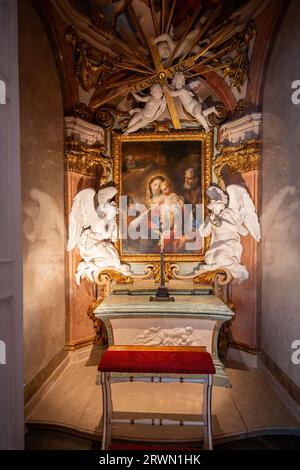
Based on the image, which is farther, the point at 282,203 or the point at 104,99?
the point at 104,99

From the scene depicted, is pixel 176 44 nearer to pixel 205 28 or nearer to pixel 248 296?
pixel 205 28

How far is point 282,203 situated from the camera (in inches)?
113

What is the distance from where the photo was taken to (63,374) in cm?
320

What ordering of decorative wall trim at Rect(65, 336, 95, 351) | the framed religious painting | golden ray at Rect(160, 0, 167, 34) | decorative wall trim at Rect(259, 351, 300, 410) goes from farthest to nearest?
the framed religious painting → decorative wall trim at Rect(65, 336, 95, 351) → golden ray at Rect(160, 0, 167, 34) → decorative wall trim at Rect(259, 351, 300, 410)

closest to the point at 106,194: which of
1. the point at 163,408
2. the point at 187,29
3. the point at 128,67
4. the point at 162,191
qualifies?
Result: the point at 162,191

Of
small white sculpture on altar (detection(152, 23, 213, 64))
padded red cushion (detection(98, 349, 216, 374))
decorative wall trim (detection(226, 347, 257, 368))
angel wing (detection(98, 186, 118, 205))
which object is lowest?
decorative wall trim (detection(226, 347, 257, 368))

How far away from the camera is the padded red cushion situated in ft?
6.13

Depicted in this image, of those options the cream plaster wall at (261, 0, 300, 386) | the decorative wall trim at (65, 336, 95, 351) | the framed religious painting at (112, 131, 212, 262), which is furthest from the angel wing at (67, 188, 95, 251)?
the cream plaster wall at (261, 0, 300, 386)

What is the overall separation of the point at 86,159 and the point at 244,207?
2334 millimetres

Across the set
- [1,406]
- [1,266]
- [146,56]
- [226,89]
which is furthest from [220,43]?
[1,406]

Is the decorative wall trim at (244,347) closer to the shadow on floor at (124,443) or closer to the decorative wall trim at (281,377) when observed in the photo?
the decorative wall trim at (281,377)

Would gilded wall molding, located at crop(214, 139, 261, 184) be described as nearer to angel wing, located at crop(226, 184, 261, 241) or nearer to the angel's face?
angel wing, located at crop(226, 184, 261, 241)

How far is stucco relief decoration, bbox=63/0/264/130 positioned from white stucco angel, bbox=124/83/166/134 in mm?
13
